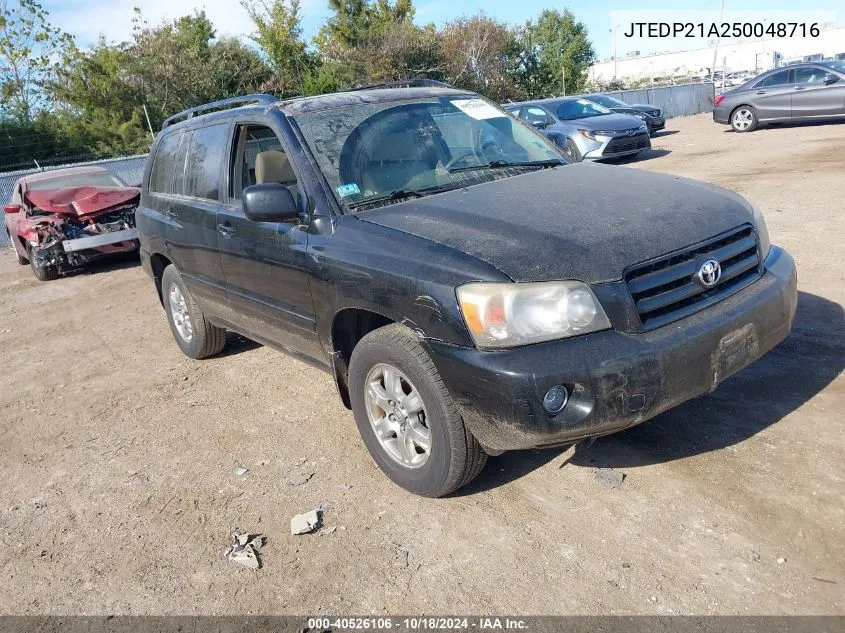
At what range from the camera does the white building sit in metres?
64.5

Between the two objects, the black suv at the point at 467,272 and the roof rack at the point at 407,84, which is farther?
the roof rack at the point at 407,84

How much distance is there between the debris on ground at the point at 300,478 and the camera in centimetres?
362

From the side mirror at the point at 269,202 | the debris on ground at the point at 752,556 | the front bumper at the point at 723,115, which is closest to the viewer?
the debris on ground at the point at 752,556

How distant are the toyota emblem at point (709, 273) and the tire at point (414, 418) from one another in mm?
1167

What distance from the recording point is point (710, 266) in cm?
297

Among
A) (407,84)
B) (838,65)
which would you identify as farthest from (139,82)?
(407,84)

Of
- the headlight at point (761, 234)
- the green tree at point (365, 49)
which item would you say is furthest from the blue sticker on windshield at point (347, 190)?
the green tree at point (365, 49)

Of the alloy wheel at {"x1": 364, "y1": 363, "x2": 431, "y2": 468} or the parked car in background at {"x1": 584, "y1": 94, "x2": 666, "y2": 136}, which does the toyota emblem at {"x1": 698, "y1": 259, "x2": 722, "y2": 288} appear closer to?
the alloy wheel at {"x1": 364, "y1": 363, "x2": 431, "y2": 468}

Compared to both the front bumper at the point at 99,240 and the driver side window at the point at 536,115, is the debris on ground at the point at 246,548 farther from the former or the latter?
the driver side window at the point at 536,115

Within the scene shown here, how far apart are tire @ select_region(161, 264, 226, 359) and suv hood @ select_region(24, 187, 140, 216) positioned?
16.2 ft

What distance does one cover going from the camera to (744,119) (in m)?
17.3

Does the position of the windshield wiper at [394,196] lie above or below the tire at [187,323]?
above

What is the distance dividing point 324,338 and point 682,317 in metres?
1.74

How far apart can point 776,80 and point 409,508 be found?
16816mm
